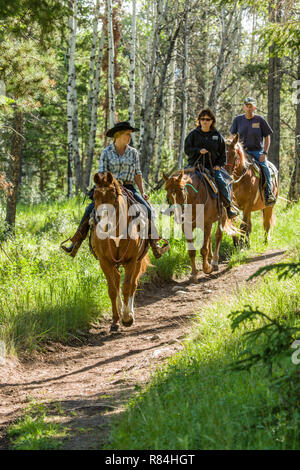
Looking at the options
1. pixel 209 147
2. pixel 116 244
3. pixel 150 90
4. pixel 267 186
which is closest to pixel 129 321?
pixel 116 244

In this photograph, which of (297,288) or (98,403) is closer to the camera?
(98,403)

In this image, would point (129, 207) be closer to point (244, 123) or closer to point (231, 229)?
point (231, 229)

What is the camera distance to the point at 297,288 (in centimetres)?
658

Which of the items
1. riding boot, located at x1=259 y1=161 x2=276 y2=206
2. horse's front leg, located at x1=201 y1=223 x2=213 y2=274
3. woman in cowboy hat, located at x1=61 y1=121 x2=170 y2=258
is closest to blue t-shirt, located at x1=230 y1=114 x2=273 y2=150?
riding boot, located at x1=259 y1=161 x2=276 y2=206

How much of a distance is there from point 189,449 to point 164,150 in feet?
84.7

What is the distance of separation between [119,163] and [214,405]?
476 cm

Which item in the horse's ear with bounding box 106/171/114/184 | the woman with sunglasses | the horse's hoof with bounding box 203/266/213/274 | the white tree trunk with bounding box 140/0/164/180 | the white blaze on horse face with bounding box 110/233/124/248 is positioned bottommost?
the horse's hoof with bounding box 203/266/213/274

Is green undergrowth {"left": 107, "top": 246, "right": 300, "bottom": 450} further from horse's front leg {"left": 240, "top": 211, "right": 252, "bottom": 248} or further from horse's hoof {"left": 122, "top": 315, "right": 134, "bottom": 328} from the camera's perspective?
horse's front leg {"left": 240, "top": 211, "right": 252, "bottom": 248}

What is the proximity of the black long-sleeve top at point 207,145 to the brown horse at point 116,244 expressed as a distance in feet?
10.4

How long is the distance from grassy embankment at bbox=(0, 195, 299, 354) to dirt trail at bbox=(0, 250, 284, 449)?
27 centimetres

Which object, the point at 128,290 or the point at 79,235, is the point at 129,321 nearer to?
the point at 128,290

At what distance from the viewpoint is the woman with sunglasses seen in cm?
1058

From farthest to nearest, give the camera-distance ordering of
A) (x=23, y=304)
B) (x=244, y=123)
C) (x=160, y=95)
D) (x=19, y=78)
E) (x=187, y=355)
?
(x=160, y=95)
(x=244, y=123)
(x=19, y=78)
(x=23, y=304)
(x=187, y=355)

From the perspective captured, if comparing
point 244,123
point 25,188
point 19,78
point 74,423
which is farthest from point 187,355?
point 25,188
